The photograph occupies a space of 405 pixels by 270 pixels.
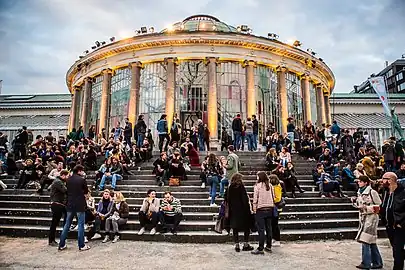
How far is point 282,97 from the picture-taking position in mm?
24016

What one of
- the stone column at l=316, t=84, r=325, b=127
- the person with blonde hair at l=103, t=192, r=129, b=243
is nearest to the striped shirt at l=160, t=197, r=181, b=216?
the person with blonde hair at l=103, t=192, r=129, b=243

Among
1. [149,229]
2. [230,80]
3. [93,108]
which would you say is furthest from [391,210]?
[93,108]

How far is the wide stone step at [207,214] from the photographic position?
941 centimetres

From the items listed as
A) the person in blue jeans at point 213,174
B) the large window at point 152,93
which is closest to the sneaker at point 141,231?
the person in blue jeans at point 213,174

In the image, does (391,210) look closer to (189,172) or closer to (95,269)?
(95,269)

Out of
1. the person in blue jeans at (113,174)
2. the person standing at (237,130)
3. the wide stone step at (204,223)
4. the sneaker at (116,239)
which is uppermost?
the person standing at (237,130)

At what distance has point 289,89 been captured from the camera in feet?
82.2

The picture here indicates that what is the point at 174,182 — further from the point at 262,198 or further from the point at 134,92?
the point at 134,92

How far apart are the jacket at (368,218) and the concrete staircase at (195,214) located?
2764 millimetres

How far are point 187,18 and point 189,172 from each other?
20.8m

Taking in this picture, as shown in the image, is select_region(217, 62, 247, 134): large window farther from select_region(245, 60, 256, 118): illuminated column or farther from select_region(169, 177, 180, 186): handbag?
select_region(169, 177, 180, 186): handbag

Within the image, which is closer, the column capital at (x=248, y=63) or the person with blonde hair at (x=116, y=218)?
the person with blonde hair at (x=116, y=218)

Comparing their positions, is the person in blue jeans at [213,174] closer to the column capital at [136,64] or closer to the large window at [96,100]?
the column capital at [136,64]

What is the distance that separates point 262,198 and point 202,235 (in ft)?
6.89
